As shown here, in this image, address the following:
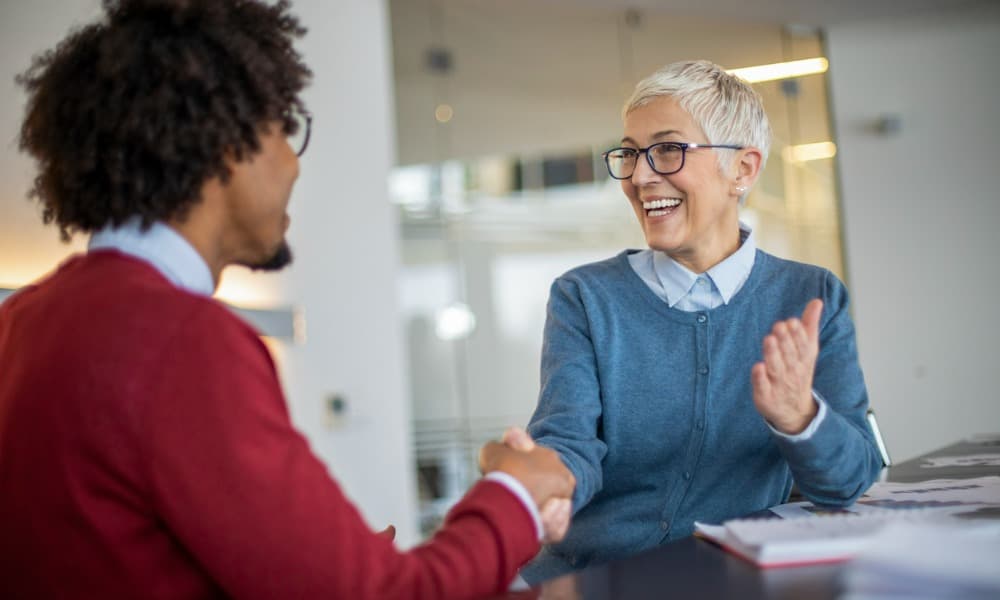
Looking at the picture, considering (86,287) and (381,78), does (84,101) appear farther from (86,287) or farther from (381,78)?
(381,78)

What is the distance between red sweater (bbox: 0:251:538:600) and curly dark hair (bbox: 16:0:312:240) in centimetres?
17

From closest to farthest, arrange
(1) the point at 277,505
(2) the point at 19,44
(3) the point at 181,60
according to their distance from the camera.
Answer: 1. (1) the point at 277,505
2. (3) the point at 181,60
3. (2) the point at 19,44

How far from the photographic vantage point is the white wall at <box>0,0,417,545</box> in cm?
462

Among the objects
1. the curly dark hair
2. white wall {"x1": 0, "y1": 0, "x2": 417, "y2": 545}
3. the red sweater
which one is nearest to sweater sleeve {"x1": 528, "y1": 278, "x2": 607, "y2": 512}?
the red sweater

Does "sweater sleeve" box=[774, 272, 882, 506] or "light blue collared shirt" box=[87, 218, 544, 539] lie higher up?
"light blue collared shirt" box=[87, 218, 544, 539]

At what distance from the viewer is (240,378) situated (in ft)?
3.16

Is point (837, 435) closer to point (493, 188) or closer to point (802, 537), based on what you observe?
point (802, 537)

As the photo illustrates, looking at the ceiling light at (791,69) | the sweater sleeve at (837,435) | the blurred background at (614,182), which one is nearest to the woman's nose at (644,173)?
the sweater sleeve at (837,435)

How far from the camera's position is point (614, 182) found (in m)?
6.71

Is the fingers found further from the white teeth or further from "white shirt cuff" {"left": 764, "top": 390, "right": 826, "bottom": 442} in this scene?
the white teeth

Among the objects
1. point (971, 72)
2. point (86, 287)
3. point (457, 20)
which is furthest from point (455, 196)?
point (86, 287)

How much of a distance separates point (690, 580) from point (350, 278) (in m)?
3.85

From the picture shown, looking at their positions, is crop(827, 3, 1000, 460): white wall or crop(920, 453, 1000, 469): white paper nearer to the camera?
crop(920, 453, 1000, 469): white paper

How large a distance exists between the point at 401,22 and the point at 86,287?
5700 mm
